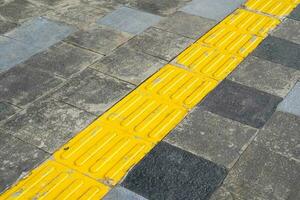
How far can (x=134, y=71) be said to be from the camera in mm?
6980

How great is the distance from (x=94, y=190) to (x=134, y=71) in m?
2.37

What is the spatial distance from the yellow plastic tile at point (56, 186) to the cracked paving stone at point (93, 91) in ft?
3.69

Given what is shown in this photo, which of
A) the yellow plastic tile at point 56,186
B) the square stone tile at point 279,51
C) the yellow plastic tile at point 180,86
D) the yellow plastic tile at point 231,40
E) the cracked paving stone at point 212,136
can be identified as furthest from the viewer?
the yellow plastic tile at point 231,40

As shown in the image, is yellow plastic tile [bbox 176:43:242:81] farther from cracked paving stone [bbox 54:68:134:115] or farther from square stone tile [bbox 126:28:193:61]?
cracked paving stone [bbox 54:68:134:115]

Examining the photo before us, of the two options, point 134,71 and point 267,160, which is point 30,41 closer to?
point 134,71

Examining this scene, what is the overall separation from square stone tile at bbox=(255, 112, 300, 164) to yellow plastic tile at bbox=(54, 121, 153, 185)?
1.46 meters

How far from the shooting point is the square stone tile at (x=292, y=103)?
6.36 m

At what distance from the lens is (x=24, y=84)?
21.6 ft

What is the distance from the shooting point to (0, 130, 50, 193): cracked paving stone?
5207 mm

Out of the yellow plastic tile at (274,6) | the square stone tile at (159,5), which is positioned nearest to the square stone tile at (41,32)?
the square stone tile at (159,5)

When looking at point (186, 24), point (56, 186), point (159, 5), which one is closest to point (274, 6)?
point (186, 24)

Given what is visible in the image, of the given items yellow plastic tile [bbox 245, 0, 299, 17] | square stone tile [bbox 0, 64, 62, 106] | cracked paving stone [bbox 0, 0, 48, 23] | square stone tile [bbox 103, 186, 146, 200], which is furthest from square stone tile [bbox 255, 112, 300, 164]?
cracked paving stone [bbox 0, 0, 48, 23]

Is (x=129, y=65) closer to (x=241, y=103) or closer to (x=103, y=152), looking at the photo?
(x=241, y=103)

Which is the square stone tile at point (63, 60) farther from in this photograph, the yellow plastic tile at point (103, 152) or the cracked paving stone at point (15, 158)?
the cracked paving stone at point (15, 158)
